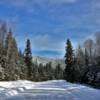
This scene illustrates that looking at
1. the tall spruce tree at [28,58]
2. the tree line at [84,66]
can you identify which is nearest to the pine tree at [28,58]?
the tall spruce tree at [28,58]

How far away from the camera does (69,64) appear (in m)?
87.8

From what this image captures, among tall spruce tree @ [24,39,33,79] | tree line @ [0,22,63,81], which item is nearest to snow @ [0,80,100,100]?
tree line @ [0,22,63,81]

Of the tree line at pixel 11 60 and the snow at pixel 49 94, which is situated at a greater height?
the tree line at pixel 11 60

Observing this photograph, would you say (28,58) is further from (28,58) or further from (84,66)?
(84,66)

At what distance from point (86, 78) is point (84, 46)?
64.1 metres

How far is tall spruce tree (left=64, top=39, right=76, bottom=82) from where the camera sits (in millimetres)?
84750

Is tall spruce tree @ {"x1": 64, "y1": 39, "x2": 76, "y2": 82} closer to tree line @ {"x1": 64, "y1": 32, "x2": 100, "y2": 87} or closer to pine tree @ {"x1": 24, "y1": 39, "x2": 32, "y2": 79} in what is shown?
tree line @ {"x1": 64, "y1": 32, "x2": 100, "y2": 87}

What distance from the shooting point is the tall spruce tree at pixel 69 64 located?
84.8 metres

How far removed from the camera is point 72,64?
87.6 metres

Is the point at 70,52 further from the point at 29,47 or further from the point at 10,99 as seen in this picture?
the point at 10,99

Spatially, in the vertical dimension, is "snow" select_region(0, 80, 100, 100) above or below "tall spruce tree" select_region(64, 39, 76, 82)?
below

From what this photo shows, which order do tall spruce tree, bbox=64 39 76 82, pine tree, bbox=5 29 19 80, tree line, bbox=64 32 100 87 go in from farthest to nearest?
tall spruce tree, bbox=64 39 76 82 → pine tree, bbox=5 29 19 80 → tree line, bbox=64 32 100 87

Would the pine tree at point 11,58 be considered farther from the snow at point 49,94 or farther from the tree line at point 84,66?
the snow at point 49,94

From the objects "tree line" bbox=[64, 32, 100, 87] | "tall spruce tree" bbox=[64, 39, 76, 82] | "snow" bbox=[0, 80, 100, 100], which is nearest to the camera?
"snow" bbox=[0, 80, 100, 100]
